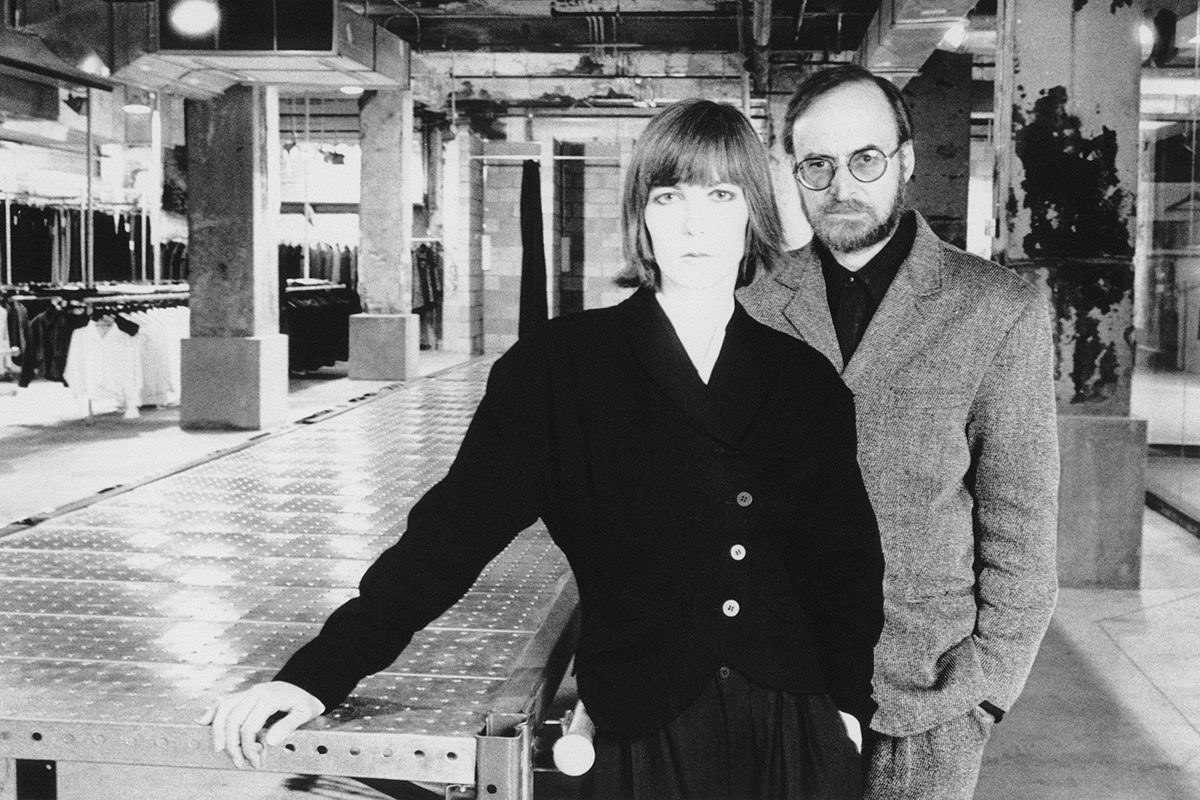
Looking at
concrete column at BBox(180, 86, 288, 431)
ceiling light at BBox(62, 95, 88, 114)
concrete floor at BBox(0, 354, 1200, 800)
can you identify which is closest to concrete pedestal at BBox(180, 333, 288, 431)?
concrete column at BBox(180, 86, 288, 431)

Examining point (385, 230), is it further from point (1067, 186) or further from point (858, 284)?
point (858, 284)

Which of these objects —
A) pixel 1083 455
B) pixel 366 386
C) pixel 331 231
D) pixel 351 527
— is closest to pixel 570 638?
pixel 351 527

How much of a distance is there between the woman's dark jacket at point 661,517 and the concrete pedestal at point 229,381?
8.57 m

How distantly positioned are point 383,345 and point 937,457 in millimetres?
12028

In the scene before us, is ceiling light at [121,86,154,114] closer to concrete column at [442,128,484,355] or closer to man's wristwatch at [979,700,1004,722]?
concrete column at [442,128,484,355]

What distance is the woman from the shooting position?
151 cm

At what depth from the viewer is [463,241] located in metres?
18.4

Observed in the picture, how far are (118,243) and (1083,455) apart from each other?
12814mm

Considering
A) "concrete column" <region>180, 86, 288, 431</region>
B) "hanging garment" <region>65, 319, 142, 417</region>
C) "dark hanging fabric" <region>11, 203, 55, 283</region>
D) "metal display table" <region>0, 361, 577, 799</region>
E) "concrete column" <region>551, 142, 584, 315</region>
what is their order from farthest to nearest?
"concrete column" <region>551, 142, 584, 315</region> < "dark hanging fabric" <region>11, 203, 55, 283</region> < "hanging garment" <region>65, 319, 142, 417</region> < "concrete column" <region>180, 86, 288, 431</region> < "metal display table" <region>0, 361, 577, 799</region>

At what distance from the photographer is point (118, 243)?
15492mm

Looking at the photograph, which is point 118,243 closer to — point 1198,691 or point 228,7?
point 228,7

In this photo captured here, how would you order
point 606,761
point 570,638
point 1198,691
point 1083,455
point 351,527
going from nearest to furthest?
point 606,761
point 570,638
point 351,527
point 1198,691
point 1083,455

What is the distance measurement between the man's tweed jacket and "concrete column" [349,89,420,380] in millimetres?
11825

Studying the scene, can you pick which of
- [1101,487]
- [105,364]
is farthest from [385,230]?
[1101,487]
